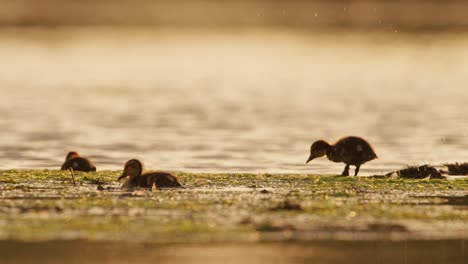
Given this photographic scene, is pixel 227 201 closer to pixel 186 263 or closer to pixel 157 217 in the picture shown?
pixel 157 217

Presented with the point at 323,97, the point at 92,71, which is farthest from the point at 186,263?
the point at 92,71

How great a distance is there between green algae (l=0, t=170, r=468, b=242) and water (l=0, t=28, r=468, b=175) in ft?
9.79

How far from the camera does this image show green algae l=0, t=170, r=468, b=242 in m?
13.7

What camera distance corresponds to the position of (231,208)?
49.8 feet

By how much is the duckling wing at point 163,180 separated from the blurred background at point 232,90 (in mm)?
3239

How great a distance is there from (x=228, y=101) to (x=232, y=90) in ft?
15.0

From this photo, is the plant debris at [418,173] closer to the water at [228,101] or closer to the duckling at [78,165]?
the water at [228,101]

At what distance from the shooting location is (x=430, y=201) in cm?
1593

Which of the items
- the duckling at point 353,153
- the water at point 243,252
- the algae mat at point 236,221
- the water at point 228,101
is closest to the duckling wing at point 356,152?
the duckling at point 353,153

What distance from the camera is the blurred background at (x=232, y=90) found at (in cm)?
2394

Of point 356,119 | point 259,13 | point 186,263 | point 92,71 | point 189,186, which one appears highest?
point 259,13

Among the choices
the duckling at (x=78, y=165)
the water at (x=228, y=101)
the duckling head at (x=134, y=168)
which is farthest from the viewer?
the water at (x=228, y=101)

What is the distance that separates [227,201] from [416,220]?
2.34 metres

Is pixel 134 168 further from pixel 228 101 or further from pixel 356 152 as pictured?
pixel 228 101
